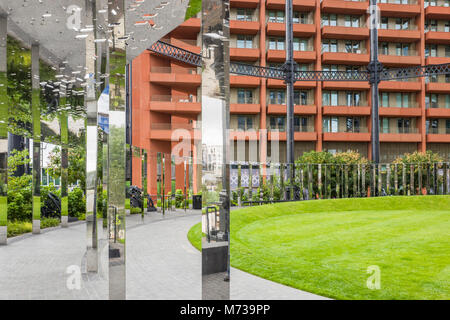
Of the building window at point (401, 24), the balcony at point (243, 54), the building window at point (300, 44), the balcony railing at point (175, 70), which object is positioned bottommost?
the balcony railing at point (175, 70)

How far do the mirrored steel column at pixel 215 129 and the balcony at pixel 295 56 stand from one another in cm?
3555

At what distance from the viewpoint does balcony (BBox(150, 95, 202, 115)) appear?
1332 inches

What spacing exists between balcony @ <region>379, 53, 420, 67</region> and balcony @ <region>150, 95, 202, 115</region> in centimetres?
2029

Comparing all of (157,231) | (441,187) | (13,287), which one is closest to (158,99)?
(441,187)

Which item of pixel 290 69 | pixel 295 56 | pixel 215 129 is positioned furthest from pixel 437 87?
pixel 215 129

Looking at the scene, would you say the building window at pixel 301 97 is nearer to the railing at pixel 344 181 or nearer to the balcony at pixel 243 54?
the balcony at pixel 243 54

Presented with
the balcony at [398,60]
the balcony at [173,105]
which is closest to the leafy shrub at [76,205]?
the balcony at [173,105]

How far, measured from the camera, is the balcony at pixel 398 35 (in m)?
39.0

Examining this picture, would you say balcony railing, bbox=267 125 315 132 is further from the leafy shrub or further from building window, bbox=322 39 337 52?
the leafy shrub

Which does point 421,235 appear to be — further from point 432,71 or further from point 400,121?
point 400,121

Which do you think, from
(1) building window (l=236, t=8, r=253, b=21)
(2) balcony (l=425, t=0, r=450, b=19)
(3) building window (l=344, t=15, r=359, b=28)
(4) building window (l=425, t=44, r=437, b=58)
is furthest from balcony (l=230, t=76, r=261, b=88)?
(2) balcony (l=425, t=0, r=450, b=19)

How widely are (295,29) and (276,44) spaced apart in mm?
2372

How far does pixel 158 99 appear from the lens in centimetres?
3388
